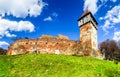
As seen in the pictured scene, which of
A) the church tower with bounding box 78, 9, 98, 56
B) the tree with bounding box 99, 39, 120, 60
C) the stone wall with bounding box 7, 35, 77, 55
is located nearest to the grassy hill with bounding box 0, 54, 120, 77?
the stone wall with bounding box 7, 35, 77, 55

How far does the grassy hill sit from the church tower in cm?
1158

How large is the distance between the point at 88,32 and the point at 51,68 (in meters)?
21.5

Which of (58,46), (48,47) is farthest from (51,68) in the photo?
(58,46)

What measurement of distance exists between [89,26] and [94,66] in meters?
19.9

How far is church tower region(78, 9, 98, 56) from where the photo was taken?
172ft

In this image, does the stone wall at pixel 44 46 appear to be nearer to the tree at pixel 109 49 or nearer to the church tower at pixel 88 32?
the church tower at pixel 88 32

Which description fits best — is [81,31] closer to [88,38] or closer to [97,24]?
[88,38]

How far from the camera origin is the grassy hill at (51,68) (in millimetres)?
33456

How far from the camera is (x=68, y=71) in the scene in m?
34.5

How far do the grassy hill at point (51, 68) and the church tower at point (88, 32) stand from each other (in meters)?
11.6

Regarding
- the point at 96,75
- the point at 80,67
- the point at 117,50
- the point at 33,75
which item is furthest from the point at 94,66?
the point at 117,50

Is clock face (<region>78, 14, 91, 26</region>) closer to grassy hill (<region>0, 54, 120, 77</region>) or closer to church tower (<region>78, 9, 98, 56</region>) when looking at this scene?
church tower (<region>78, 9, 98, 56</region>)

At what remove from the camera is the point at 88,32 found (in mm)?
54688

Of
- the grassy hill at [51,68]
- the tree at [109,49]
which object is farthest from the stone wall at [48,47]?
the tree at [109,49]
